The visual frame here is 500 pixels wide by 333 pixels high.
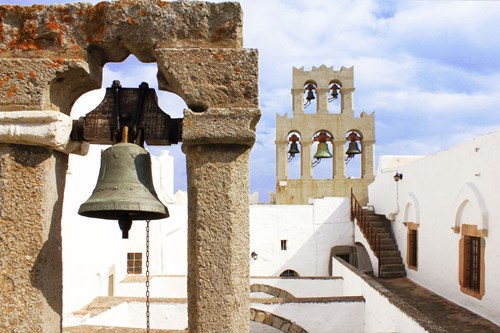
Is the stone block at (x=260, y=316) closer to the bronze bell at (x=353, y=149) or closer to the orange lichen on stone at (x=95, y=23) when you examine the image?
the orange lichen on stone at (x=95, y=23)

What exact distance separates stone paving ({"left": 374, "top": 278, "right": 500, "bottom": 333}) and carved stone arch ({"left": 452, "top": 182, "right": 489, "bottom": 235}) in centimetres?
152

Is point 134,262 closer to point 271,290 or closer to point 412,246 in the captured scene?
point 271,290

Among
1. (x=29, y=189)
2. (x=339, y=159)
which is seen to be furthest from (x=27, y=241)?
(x=339, y=159)

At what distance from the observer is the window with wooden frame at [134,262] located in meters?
12.5

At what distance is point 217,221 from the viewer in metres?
2.31

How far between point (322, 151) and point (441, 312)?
8.69 meters

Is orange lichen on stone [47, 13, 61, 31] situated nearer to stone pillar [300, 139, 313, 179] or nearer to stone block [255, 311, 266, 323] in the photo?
stone block [255, 311, 266, 323]

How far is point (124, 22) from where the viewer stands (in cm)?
242

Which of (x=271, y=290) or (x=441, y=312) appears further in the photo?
(x=271, y=290)

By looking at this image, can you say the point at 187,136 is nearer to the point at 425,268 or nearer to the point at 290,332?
the point at 290,332

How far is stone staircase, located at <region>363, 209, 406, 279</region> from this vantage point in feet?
38.1

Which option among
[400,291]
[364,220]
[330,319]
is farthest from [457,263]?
[364,220]

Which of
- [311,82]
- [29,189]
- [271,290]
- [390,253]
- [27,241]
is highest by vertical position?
[311,82]

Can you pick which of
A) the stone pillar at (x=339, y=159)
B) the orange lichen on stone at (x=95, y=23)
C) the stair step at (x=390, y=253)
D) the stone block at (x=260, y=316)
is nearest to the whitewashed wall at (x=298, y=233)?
the stone pillar at (x=339, y=159)
